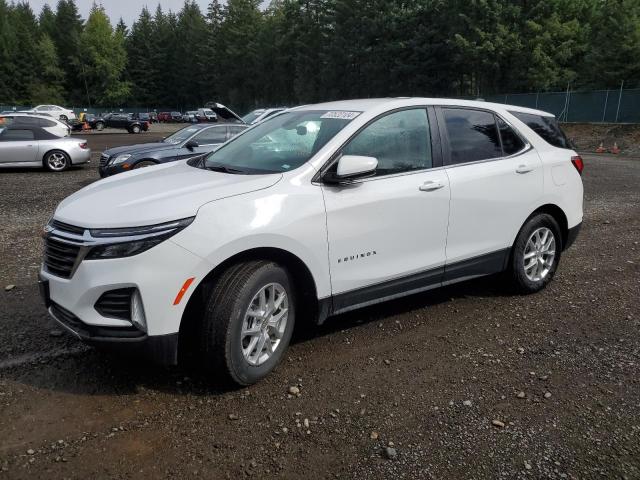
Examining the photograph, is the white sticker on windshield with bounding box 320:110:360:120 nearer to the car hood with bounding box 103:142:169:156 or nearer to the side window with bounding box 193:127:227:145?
the car hood with bounding box 103:142:169:156

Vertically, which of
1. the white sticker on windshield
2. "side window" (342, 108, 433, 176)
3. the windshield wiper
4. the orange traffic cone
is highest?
the white sticker on windshield

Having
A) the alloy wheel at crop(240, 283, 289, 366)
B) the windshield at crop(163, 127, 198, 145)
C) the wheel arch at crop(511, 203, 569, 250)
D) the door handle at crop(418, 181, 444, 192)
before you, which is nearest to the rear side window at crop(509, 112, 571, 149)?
the wheel arch at crop(511, 203, 569, 250)

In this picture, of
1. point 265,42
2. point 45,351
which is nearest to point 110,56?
point 265,42

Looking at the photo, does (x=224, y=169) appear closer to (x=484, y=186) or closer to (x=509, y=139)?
(x=484, y=186)

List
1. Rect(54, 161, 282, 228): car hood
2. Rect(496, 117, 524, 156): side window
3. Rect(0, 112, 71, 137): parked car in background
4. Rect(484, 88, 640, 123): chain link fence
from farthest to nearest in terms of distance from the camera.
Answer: Rect(484, 88, 640, 123): chain link fence → Rect(0, 112, 71, 137): parked car in background → Rect(496, 117, 524, 156): side window → Rect(54, 161, 282, 228): car hood

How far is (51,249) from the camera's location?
3.22 metres

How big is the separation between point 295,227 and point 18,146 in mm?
13637

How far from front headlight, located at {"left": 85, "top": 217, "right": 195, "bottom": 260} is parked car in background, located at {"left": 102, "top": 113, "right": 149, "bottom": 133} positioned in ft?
133

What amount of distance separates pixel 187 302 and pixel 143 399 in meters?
0.71

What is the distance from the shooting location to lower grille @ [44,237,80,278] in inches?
119

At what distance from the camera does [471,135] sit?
450cm

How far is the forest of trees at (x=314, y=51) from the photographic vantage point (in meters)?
39.6

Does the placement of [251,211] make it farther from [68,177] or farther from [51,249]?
[68,177]

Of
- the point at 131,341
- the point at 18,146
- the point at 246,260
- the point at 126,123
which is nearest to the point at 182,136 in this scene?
the point at 18,146
